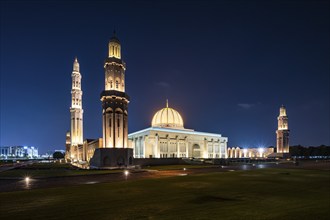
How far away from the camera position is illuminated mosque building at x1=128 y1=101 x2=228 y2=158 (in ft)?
245

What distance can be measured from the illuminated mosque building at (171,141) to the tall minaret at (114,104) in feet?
87.4

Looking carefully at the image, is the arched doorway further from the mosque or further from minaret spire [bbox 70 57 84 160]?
minaret spire [bbox 70 57 84 160]

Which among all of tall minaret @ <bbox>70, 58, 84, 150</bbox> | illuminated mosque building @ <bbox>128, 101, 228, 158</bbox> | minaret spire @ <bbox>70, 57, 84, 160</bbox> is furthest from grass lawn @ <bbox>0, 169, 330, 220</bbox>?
tall minaret @ <bbox>70, 58, 84, 150</bbox>

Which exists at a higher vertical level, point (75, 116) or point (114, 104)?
point (114, 104)

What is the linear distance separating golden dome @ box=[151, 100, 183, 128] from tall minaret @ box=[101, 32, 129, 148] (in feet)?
136

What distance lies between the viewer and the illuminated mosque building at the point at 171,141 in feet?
245

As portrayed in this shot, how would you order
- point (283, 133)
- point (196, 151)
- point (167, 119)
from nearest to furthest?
point (196, 151)
point (167, 119)
point (283, 133)

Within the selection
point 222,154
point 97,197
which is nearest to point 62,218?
point 97,197

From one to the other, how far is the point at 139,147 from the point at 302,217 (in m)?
70.6

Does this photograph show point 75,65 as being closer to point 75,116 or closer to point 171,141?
point 75,116

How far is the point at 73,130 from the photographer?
3403 inches

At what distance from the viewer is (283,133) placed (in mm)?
110125

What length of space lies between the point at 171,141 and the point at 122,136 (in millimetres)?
34686

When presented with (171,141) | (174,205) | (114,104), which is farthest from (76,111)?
(174,205)
